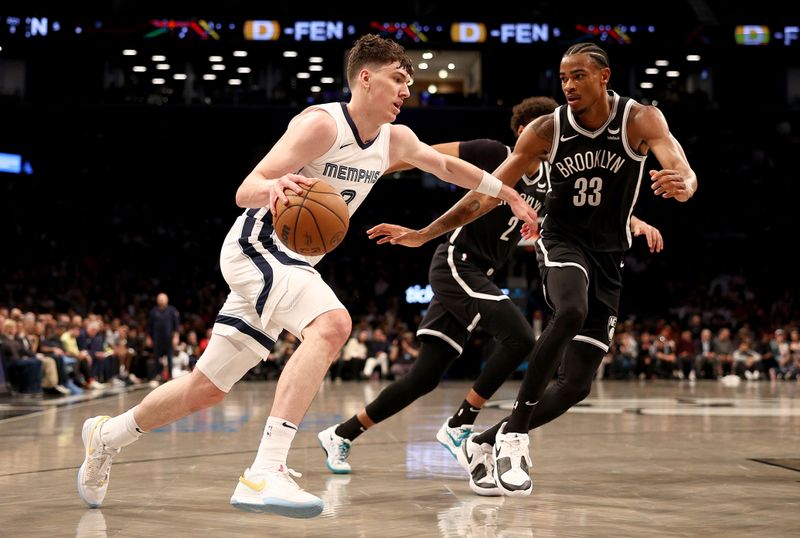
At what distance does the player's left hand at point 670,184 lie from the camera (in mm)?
3889

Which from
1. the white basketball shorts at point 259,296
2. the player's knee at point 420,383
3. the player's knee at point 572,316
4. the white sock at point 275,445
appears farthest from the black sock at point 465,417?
the white sock at point 275,445

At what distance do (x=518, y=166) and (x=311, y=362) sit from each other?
1.70 metres

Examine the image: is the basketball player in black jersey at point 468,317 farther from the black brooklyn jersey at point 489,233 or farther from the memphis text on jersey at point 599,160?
the memphis text on jersey at point 599,160

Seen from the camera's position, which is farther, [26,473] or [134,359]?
[134,359]

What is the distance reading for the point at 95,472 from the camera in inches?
155

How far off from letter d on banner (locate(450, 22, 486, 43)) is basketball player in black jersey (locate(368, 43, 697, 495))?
79.8 ft

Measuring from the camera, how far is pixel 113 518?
12.1 feet

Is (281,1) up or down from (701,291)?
up

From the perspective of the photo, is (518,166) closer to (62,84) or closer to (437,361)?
(437,361)

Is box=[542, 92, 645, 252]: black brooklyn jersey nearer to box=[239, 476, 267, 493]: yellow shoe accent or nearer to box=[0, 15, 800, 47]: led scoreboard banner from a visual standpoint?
box=[239, 476, 267, 493]: yellow shoe accent

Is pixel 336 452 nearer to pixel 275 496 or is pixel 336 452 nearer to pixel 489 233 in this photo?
pixel 489 233

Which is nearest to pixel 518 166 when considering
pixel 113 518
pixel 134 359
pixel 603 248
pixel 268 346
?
pixel 603 248

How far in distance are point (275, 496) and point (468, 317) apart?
89.9 inches

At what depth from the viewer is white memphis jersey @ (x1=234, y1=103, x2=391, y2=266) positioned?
387 cm
